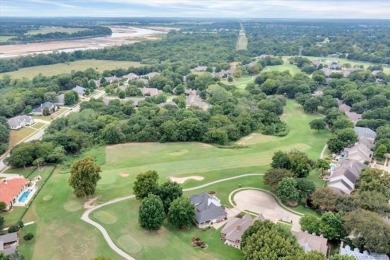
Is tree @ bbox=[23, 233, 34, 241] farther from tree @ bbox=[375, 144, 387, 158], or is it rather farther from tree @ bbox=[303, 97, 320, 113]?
tree @ bbox=[303, 97, 320, 113]

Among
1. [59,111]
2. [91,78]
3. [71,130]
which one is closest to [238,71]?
[91,78]

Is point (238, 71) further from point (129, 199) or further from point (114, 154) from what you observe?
point (129, 199)

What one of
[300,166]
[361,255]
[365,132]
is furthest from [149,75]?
[361,255]

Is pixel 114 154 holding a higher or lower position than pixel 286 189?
lower

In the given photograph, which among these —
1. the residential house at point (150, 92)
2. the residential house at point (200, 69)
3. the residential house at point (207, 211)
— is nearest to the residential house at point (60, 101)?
the residential house at point (150, 92)

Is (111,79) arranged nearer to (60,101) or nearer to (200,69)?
(60,101)

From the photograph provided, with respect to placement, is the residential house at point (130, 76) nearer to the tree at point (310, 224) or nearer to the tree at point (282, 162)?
the tree at point (282, 162)

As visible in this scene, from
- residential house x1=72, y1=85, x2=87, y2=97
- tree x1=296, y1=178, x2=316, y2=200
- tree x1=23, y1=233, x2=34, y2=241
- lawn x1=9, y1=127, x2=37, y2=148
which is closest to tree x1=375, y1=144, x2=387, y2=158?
tree x1=296, y1=178, x2=316, y2=200
